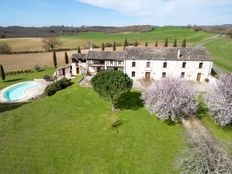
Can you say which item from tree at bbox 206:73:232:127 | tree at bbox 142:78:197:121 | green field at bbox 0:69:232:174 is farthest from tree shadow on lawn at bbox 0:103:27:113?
tree at bbox 206:73:232:127

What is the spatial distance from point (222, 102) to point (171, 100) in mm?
6000

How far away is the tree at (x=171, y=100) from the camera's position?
24.2 meters

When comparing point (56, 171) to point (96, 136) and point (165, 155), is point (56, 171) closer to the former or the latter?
point (96, 136)

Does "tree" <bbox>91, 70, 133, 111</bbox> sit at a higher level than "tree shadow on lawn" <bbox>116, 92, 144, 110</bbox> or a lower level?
higher

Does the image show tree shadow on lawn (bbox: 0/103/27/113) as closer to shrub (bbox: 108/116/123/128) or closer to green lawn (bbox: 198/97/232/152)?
shrub (bbox: 108/116/123/128)

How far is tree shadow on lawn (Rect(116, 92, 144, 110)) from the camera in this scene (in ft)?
98.3

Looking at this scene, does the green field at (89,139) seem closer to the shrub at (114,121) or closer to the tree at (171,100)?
the shrub at (114,121)

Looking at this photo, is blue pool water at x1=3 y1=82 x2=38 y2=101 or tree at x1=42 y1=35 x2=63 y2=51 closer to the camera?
blue pool water at x1=3 y1=82 x2=38 y2=101

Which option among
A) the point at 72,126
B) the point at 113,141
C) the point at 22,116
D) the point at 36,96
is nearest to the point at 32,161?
the point at 72,126

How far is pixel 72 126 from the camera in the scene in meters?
25.3

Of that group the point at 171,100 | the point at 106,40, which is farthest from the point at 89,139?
the point at 106,40

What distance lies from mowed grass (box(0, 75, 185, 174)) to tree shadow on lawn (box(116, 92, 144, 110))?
122cm

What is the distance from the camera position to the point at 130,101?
31.7 m

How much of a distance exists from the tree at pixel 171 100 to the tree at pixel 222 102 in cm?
222
